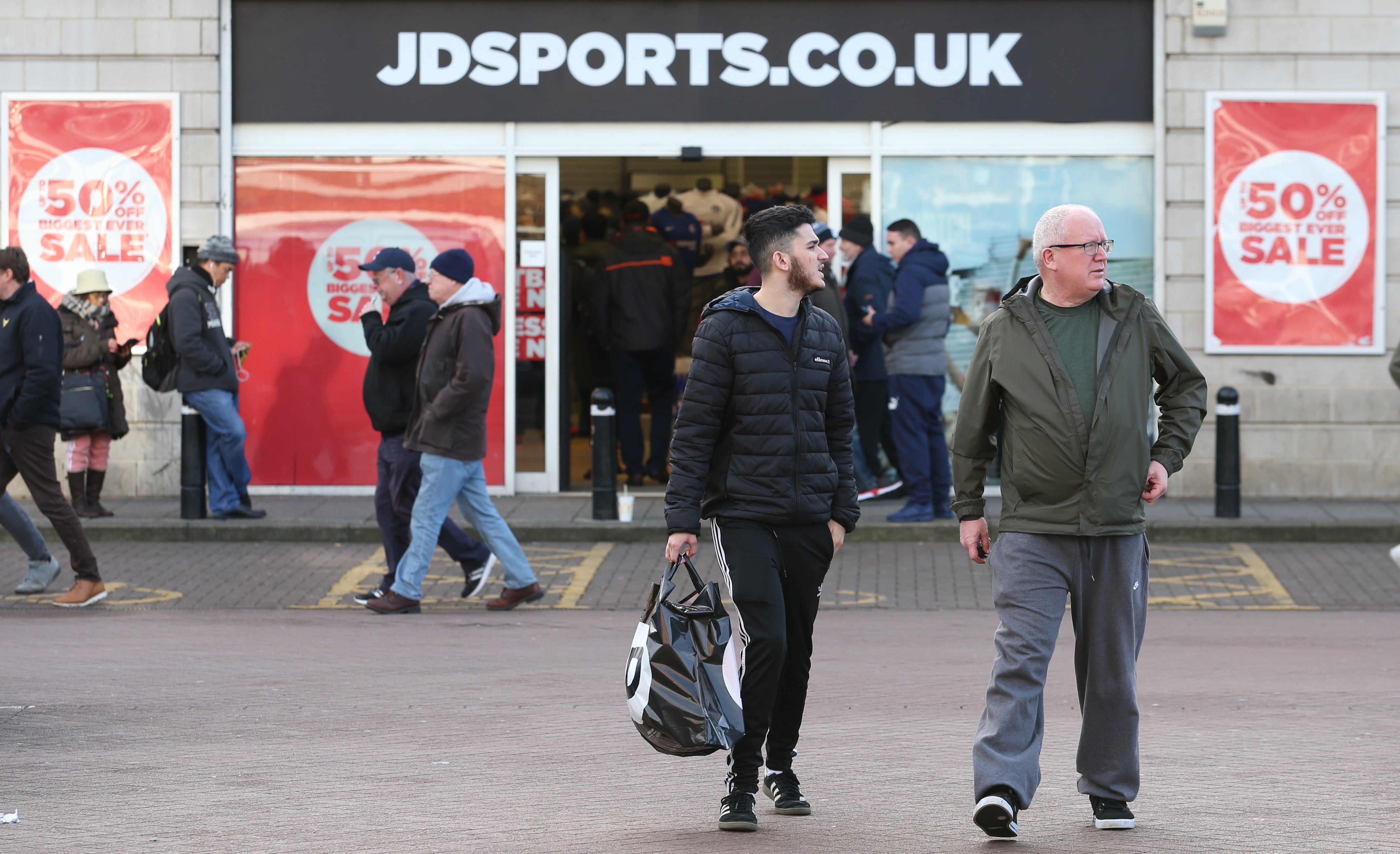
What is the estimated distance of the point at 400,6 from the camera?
43.7 feet

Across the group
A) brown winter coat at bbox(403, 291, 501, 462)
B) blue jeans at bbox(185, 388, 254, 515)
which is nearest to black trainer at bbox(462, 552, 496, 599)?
brown winter coat at bbox(403, 291, 501, 462)

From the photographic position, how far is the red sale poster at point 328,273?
1338 cm

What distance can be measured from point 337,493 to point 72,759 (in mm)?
7666

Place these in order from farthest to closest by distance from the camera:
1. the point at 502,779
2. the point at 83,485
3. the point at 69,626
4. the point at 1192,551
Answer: the point at 83,485 < the point at 1192,551 < the point at 69,626 < the point at 502,779

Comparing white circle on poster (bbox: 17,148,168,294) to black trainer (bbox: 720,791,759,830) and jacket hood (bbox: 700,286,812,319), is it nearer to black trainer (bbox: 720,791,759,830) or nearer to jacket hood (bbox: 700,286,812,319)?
jacket hood (bbox: 700,286,812,319)

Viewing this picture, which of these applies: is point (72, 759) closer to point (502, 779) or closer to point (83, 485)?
point (502, 779)

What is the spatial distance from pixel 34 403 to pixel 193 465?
3.03m

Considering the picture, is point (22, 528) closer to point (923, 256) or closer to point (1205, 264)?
point (923, 256)

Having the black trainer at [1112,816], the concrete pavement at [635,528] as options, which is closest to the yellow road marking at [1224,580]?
the concrete pavement at [635,528]

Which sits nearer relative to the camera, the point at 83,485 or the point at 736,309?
the point at 736,309

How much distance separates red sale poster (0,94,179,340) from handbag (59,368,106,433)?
4.32ft

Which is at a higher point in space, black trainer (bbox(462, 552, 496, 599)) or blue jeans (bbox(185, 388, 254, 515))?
blue jeans (bbox(185, 388, 254, 515))

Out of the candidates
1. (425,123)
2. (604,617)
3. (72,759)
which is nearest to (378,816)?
(72,759)

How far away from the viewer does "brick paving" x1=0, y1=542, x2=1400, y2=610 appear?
940 cm
